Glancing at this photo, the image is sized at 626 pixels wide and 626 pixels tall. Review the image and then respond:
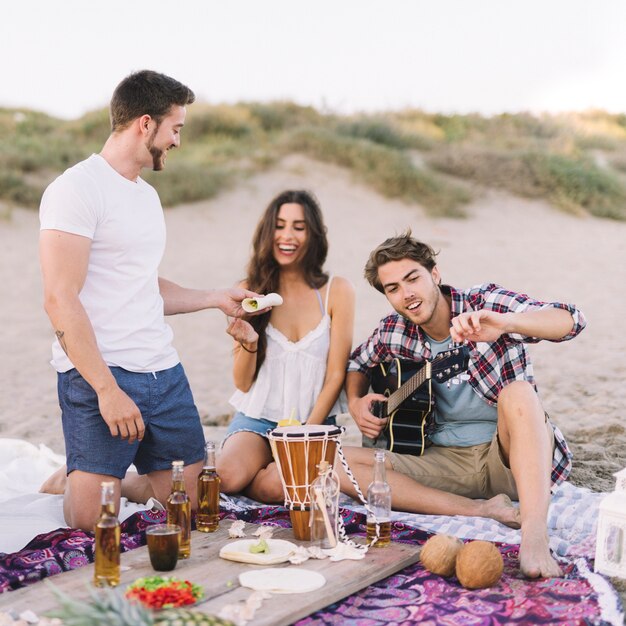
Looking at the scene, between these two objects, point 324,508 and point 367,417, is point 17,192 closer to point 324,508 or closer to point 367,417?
point 367,417

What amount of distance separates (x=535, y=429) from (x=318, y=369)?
56.2 inches

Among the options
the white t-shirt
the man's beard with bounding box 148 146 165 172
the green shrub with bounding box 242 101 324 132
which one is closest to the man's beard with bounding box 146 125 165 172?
the man's beard with bounding box 148 146 165 172

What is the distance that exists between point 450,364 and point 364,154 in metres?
14.0

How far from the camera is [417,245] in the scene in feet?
14.2

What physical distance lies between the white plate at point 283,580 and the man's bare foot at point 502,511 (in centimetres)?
128

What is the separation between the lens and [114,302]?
3816 millimetres

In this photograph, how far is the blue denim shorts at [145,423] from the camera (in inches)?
147

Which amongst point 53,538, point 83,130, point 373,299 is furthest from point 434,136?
Result: point 53,538

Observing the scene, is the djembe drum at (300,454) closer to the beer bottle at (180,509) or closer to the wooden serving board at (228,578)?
the wooden serving board at (228,578)

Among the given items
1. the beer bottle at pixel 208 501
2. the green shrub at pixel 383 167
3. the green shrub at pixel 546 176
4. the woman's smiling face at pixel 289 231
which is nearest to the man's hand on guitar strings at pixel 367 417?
the woman's smiling face at pixel 289 231

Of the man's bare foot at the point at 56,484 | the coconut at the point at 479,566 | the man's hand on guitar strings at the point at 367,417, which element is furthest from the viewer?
the man's bare foot at the point at 56,484

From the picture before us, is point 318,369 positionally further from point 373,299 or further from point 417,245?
point 373,299

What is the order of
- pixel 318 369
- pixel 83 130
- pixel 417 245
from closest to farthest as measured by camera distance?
pixel 417 245
pixel 318 369
pixel 83 130

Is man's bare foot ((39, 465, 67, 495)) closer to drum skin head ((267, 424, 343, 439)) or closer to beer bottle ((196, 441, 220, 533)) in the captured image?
beer bottle ((196, 441, 220, 533))
